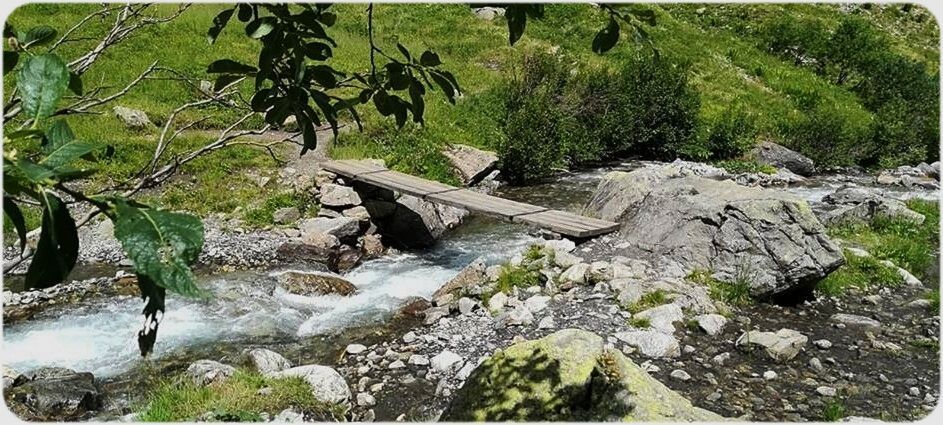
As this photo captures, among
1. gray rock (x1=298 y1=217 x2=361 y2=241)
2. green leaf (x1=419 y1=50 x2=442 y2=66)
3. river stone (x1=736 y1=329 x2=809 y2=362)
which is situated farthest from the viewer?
gray rock (x1=298 y1=217 x2=361 y2=241)

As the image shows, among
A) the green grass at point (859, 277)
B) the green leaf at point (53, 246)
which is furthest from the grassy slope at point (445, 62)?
the green leaf at point (53, 246)

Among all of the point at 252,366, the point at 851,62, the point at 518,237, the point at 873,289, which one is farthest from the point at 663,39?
the point at 252,366

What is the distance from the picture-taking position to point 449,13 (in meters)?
28.9

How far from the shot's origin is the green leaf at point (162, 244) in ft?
3.14

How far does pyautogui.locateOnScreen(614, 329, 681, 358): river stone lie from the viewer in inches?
269

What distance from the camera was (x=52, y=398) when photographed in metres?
5.90

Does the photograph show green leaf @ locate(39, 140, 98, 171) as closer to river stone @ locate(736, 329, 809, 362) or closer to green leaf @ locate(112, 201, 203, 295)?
green leaf @ locate(112, 201, 203, 295)

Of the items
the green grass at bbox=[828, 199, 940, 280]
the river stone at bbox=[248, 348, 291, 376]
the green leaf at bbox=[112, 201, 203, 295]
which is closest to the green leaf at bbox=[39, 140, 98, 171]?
the green leaf at bbox=[112, 201, 203, 295]

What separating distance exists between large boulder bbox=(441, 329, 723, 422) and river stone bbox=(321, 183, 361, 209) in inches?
320

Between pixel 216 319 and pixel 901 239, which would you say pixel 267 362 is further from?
pixel 901 239

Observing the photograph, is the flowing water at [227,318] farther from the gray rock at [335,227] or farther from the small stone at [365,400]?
the small stone at [365,400]

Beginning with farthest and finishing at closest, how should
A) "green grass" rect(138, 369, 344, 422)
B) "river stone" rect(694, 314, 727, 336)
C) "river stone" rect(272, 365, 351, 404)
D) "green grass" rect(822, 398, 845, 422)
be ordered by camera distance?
"river stone" rect(694, 314, 727, 336) → "river stone" rect(272, 365, 351, 404) → "green grass" rect(822, 398, 845, 422) → "green grass" rect(138, 369, 344, 422)

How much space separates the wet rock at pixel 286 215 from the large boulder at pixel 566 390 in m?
8.09

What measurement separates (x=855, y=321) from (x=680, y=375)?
2.73 meters
